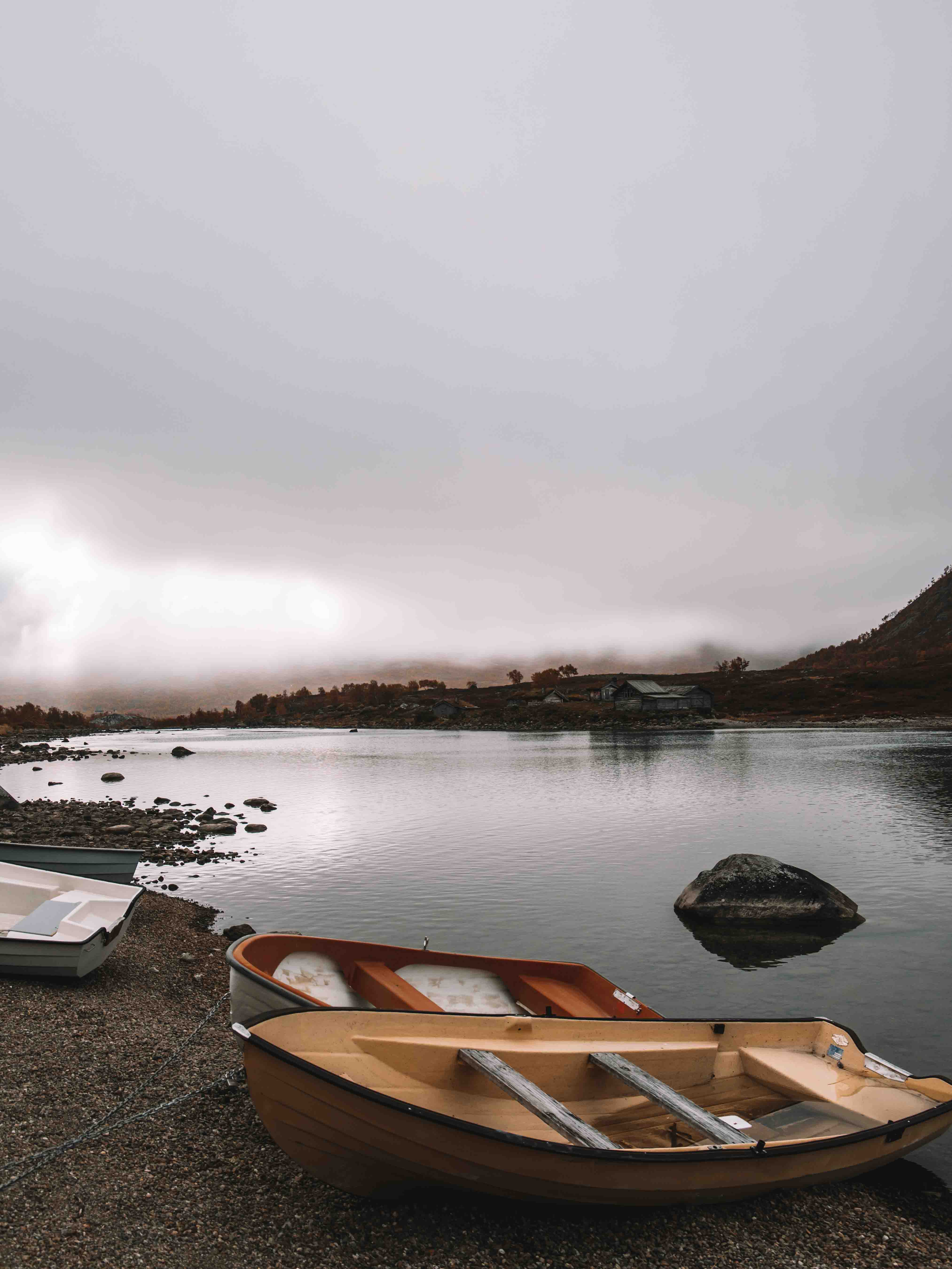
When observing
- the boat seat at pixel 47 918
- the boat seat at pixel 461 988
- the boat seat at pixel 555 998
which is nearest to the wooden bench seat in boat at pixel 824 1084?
Answer: the boat seat at pixel 555 998

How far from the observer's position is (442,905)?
21219 millimetres

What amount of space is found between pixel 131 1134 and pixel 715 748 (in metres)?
82.5

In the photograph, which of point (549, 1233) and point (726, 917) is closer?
point (549, 1233)

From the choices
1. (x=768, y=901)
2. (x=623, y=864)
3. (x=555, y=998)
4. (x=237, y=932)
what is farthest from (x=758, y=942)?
(x=237, y=932)

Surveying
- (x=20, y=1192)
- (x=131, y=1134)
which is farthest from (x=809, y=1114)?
(x=20, y=1192)

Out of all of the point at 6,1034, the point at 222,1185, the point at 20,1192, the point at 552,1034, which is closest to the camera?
the point at 20,1192

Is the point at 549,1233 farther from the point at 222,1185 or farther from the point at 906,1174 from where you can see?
the point at 906,1174

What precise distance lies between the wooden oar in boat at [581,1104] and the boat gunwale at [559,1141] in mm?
18

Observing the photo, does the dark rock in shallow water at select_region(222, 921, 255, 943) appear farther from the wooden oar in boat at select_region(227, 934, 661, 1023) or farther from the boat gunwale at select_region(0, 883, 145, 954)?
the wooden oar in boat at select_region(227, 934, 661, 1023)

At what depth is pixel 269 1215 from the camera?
6.66 m

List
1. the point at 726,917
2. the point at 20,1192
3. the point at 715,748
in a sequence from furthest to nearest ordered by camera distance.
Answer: the point at 715,748 < the point at 726,917 < the point at 20,1192

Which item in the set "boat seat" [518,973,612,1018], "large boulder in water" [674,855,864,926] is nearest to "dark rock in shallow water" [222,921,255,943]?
"boat seat" [518,973,612,1018]

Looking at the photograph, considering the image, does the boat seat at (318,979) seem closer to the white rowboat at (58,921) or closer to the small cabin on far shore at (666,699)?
the white rowboat at (58,921)

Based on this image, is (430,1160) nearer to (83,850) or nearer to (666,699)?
(83,850)
